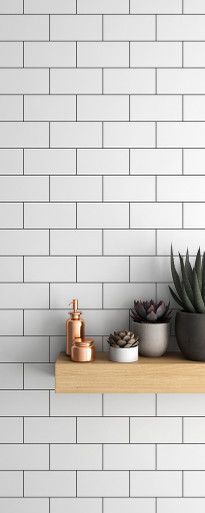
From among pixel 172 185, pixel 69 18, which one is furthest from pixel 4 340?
pixel 69 18

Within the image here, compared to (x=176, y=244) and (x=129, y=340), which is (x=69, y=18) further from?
(x=129, y=340)

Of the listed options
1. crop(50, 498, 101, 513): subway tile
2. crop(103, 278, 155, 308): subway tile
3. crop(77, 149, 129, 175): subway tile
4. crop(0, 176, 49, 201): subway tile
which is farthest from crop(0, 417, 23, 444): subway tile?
crop(77, 149, 129, 175): subway tile

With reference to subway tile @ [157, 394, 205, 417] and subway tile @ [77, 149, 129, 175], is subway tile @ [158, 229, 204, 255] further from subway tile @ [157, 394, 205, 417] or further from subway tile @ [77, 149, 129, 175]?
subway tile @ [157, 394, 205, 417]

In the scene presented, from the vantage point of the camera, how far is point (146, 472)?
165cm

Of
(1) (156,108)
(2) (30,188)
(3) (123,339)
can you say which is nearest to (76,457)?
(3) (123,339)

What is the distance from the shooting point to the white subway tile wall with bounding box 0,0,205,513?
5.35 feet

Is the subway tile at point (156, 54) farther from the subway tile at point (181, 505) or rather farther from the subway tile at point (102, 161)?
the subway tile at point (181, 505)

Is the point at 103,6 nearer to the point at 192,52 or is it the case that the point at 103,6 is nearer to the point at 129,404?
the point at 192,52

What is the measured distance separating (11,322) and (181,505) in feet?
2.38

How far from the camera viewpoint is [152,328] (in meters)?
1.53

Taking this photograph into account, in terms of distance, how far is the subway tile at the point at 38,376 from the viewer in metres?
1.64

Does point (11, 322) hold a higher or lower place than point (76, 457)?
higher

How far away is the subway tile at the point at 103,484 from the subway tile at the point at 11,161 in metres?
0.89

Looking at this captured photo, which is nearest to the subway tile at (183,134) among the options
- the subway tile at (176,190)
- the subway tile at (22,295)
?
the subway tile at (176,190)
